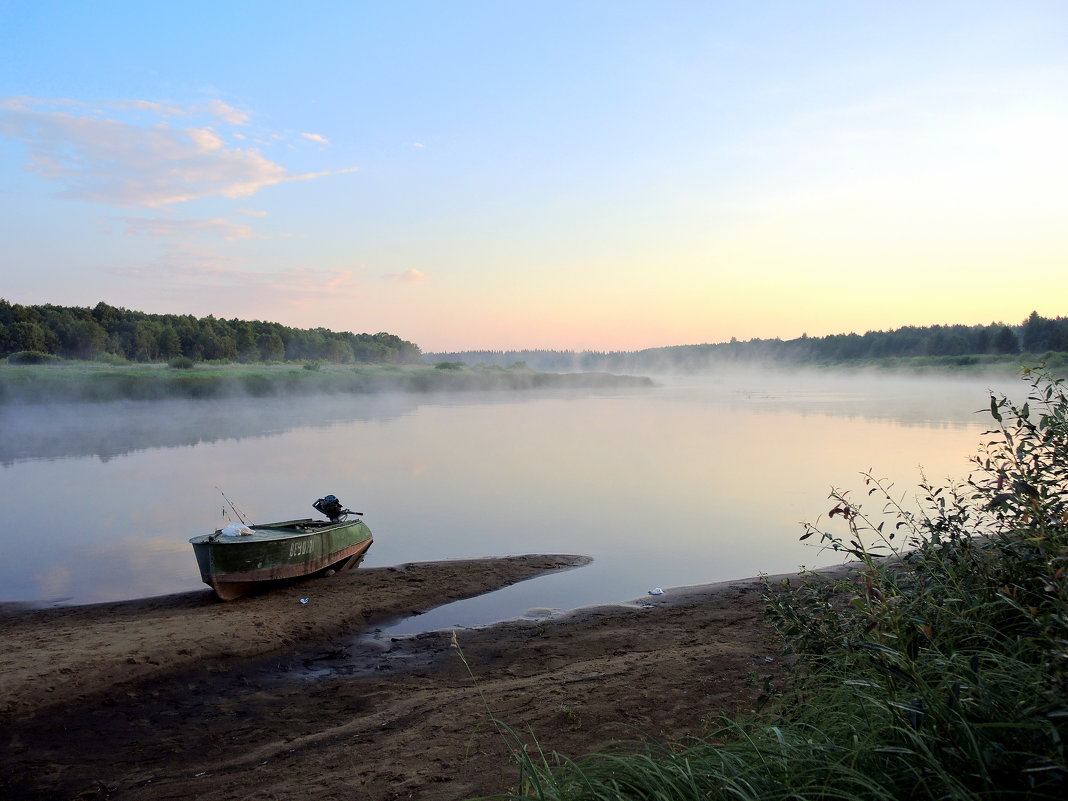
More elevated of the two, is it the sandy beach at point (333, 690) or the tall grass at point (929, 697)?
the tall grass at point (929, 697)

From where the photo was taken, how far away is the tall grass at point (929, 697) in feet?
8.66

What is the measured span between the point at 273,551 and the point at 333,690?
414 centimetres

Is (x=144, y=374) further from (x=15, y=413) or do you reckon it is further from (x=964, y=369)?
(x=964, y=369)

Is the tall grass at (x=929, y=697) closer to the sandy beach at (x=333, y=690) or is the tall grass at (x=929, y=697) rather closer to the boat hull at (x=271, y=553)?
the sandy beach at (x=333, y=690)

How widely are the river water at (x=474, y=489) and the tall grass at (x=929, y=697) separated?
1.40 metres

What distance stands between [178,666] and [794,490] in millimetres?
17848

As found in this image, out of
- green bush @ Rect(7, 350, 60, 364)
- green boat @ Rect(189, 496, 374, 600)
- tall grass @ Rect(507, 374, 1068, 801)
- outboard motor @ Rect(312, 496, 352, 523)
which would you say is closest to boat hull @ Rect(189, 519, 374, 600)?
green boat @ Rect(189, 496, 374, 600)

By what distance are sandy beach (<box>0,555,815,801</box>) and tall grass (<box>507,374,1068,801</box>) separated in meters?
1.25

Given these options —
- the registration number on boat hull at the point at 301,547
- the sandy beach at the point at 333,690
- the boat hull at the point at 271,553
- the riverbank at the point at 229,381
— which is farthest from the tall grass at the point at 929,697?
the riverbank at the point at 229,381

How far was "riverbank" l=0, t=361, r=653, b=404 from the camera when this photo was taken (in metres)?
56.8

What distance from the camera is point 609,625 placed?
1050 centimetres

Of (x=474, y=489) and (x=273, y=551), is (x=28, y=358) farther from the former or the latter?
(x=273, y=551)

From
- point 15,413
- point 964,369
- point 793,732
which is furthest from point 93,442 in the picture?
point 964,369

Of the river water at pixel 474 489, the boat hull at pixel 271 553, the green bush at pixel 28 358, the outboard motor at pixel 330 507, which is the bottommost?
the river water at pixel 474 489
